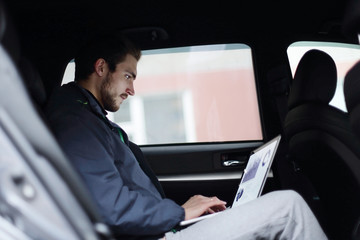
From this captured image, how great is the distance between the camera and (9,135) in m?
0.75

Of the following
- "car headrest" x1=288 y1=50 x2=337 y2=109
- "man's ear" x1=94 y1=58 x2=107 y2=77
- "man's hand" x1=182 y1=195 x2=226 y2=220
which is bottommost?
"man's hand" x1=182 y1=195 x2=226 y2=220

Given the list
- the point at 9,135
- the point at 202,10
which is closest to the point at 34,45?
the point at 202,10

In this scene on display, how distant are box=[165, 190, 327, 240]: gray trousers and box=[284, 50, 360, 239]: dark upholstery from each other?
0.46 m

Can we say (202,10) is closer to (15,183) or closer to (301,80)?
(301,80)

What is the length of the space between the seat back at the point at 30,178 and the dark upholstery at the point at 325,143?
4.11 ft

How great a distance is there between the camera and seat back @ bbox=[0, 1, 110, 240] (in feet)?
2.42

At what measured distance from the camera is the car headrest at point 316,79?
75.8 inches

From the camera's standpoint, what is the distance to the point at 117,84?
1865 millimetres

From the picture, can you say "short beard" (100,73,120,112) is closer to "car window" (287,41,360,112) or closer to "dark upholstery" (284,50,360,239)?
"dark upholstery" (284,50,360,239)

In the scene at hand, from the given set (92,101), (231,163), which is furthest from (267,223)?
(231,163)

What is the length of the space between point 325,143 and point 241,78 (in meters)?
0.88

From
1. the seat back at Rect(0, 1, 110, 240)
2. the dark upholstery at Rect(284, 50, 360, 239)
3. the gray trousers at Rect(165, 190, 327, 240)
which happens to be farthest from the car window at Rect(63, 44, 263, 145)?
the seat back at Rect(0, 1, 110, 240)

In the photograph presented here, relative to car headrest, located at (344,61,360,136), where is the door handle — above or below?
below

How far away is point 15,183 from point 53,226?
0.09 metres
